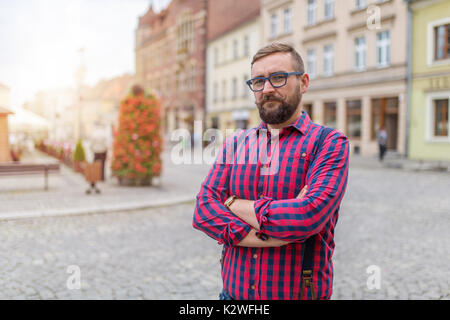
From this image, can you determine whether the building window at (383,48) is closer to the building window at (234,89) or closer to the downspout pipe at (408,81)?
the downspout pipe at (408,81)

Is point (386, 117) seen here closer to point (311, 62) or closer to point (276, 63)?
point (311, 62)

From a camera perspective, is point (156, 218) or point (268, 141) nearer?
point (268, 141)

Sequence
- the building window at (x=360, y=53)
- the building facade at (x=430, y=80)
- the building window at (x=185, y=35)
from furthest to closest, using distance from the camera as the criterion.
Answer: the building window at (x=185, y=35)
the building window at (x=360, y=53)
the building facade at (x=430, y=80)

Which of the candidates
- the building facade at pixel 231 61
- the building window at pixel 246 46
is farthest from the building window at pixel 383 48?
the building window at pixel 246 46

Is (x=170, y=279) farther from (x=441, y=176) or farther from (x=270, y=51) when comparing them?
(x=441, y=176)

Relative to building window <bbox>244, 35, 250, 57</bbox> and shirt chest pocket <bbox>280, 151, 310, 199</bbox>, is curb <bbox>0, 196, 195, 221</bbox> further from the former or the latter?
building window <bbox>244, 35, 250, 57</bbox>

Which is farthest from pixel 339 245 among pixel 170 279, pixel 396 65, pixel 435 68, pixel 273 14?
pixel 273 14

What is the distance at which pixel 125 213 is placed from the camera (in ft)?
28.4

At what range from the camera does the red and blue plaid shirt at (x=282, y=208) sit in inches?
73.0

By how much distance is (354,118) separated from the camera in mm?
25938

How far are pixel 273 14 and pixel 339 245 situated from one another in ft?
90.3

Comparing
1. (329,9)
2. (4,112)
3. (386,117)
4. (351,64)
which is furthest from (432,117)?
(4,112)

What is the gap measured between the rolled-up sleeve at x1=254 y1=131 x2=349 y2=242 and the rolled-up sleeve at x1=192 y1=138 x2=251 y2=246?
0.40ft

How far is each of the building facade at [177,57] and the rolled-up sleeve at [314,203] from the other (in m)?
37.6
